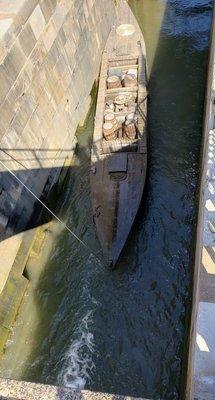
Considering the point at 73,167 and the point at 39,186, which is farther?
the point at 73,167

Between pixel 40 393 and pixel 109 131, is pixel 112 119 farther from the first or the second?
pixel 40 393

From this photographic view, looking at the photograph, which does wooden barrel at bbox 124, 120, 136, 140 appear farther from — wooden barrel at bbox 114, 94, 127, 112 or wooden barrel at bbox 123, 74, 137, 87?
wooden barrel at bbox 123, 74, 137, 87

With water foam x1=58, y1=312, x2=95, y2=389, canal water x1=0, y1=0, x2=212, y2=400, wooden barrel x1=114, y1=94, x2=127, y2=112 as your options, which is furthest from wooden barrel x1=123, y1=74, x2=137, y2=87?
water foam x1=58, y1=312, x2=95, y2=389

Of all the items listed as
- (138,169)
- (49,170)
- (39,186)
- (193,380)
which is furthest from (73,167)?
(193,380)

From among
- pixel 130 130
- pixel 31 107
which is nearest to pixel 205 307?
pixel 130 130

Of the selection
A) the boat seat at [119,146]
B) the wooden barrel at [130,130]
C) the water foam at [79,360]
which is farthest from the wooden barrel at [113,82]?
the water foam at [79,360]

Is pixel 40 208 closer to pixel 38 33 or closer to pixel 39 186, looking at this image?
pixel 39 186

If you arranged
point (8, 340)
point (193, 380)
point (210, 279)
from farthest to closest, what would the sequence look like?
point (8, 340) < point (210, 279) < point (193, 380)

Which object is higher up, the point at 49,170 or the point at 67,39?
the point at 67,39
